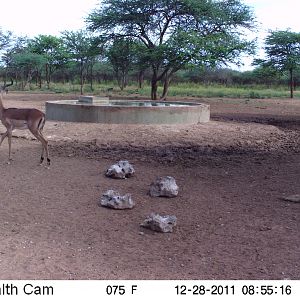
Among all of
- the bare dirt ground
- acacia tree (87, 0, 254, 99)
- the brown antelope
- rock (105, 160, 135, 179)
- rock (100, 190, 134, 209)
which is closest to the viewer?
the bare dirt ground

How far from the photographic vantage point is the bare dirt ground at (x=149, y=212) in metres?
4.16

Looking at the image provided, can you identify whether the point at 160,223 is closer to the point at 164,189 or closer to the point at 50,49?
the point at 164,189

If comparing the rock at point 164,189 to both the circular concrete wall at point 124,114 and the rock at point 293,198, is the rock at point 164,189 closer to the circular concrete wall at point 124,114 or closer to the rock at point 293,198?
the rock at point 293,198

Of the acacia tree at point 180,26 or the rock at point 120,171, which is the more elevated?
the acacia tree at point 180,26

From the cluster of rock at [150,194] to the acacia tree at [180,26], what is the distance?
17.6 m

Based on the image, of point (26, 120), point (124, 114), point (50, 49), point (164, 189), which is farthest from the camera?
point (50, 49)

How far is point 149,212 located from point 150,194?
2.39 feet

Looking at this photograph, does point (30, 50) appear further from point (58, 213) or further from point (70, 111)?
point (58, 213)

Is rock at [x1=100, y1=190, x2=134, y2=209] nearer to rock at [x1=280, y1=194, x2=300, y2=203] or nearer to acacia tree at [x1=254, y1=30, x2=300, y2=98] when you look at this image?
rock at [x1=280, y1=194, x2=300, y2=203]

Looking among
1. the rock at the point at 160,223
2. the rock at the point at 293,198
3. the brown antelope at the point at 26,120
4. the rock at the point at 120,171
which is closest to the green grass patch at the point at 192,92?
the brown antelope at the point at 26,120

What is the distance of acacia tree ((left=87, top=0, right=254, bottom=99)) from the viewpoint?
985 inches

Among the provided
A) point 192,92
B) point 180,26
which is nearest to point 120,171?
point 180,26

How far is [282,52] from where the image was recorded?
3866 centimetres

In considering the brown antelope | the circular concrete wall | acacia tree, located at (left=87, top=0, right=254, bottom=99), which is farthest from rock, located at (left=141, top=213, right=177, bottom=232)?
acacia tree, located at (left=87, top=0, right=254, bottom=99)
